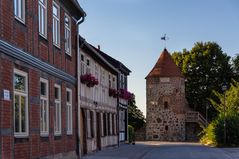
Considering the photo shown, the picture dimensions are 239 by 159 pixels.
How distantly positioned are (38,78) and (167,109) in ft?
183

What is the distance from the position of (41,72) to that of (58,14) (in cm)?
399

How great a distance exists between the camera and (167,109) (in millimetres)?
73375

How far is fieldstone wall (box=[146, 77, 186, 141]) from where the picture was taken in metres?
72.9

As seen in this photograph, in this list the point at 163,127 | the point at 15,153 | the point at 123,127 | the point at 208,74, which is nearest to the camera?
the point at 15,153

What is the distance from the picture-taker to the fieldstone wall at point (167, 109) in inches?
2869

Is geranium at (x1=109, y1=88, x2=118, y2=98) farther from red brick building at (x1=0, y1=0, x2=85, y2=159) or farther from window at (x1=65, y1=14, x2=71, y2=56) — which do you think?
window at (x1=65, y1=14, x2=71, y2=56)

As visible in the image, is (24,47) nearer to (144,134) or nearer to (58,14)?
(58,14)

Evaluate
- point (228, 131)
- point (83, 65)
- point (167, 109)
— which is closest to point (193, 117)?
point (167, 109)

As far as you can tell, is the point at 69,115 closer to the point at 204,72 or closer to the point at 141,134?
the point at 141,134

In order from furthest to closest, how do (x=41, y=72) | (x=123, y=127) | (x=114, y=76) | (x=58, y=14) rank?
(x=123, y=127)
(x=114, y=76)
(x=58, y=14)
(x=41, y=72)

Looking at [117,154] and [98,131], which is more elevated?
[98,131]

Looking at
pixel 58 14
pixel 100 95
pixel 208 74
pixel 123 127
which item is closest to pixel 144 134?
pixel 208 74

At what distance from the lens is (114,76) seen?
4431 cm

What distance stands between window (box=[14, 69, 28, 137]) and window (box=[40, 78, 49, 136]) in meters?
2.12
